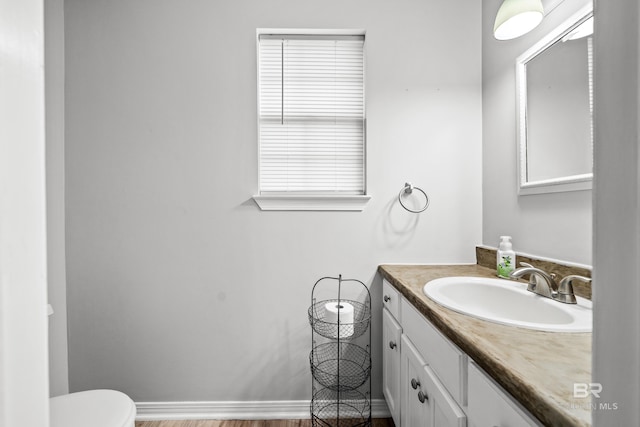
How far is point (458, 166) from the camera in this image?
1.64 m

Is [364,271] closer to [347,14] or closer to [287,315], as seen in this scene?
[287,315]

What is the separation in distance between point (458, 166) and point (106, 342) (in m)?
2.29

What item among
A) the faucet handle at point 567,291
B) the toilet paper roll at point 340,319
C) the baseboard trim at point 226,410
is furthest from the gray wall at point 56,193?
the faucet handle at point 567,291

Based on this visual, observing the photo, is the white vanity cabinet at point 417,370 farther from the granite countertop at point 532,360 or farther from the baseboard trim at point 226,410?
the baseboard trim at point 226,410

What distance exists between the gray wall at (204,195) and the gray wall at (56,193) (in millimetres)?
43

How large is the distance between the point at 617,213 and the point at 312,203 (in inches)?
54.4

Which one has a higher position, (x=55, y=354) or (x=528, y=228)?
(x=528, y=228)

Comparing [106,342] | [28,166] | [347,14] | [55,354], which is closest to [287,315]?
[106,342]

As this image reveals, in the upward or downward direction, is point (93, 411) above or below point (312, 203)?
below

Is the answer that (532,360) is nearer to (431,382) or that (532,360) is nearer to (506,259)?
(431,382)

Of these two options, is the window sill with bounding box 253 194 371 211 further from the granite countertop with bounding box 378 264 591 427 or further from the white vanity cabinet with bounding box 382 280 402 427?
the granite countertop with bounding box 378 264 591 427

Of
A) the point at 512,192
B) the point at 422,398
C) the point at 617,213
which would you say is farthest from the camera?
the point at 512,192

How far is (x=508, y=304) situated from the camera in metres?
1.13

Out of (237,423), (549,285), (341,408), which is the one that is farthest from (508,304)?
(237,423)
